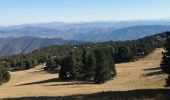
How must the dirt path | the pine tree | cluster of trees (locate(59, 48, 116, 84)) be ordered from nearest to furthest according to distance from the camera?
the dirt path, the pine tree, cluster of trees (locate(59, 48, 116, 84))

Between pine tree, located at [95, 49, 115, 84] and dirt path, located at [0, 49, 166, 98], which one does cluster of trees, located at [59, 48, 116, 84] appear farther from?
dirt path, located at [0, 49, 166, 98]

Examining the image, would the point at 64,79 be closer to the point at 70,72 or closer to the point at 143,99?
the point at 70,72

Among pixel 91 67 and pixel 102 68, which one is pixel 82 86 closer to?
pixel 102 68

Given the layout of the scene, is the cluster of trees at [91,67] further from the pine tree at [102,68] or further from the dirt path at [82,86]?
the dirt path at [82,86]

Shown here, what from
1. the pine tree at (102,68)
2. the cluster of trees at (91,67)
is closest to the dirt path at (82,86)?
the pine tree at (102,68)

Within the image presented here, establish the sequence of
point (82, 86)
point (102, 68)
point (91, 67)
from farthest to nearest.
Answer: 1. point (91, 67)
2. point (102, 68)
3. point (82, 86)

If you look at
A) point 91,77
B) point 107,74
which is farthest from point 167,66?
point 91,77

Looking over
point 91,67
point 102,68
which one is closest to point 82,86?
point 102,68

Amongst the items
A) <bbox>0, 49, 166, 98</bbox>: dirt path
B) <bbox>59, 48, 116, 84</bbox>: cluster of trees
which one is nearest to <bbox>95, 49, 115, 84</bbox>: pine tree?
<bbox>59, 48, 116, 84</bbox>: cluster of trees
